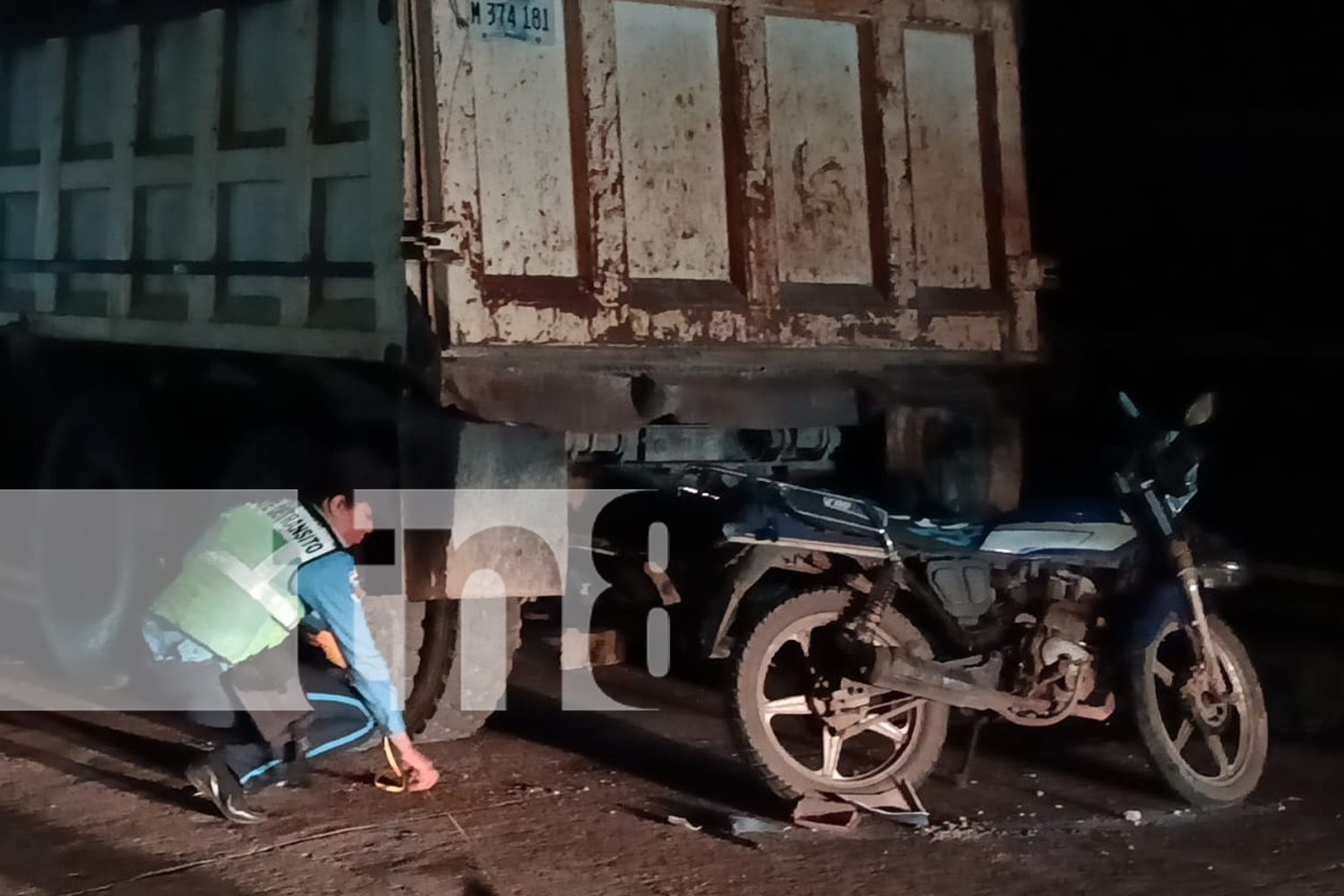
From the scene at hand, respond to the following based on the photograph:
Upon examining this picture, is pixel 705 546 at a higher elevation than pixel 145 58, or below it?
below

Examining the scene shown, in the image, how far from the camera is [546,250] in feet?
13.4

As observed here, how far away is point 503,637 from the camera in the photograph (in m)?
4.84

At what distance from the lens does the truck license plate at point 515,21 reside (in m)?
3.99

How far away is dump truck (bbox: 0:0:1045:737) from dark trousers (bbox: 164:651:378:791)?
32 cm

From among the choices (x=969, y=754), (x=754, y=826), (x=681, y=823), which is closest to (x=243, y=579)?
(x=681, y=823)

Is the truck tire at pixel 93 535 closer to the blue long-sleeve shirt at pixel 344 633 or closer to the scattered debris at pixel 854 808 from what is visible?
the blue long-sleeve shirt at pixel 344 633

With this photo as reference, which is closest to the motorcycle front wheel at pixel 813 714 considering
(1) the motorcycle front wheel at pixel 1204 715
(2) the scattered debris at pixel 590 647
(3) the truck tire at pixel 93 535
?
(2) the scattered debris at pixel 590 647

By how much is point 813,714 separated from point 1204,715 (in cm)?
126

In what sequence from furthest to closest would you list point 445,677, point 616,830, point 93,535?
point 93,535, point 445,677, point 616,830

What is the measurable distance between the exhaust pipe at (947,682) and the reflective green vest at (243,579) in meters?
1.67

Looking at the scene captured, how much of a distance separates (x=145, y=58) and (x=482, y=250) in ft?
7.24

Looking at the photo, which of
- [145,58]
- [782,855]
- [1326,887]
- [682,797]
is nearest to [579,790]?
[682,797]

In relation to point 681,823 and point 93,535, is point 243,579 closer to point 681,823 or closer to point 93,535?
point 681,823

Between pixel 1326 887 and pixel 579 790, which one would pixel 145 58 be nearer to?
pixel 579 790
